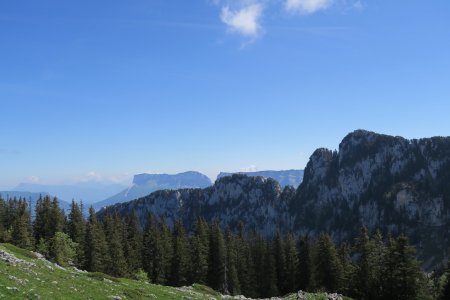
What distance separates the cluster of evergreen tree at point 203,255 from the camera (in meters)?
85.4

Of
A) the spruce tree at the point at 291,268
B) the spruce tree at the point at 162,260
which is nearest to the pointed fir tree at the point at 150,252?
the spruce tree at the point at 162,260

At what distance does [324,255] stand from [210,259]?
29.8 meters

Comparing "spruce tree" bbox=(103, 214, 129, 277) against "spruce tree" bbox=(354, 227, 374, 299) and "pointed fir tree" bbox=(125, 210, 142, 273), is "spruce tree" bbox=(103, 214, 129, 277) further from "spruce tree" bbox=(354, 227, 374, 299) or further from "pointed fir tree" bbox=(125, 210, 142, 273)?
"spruce tree" bbox=(354, 227, 374, 299)

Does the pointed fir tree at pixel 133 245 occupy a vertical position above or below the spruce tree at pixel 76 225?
below

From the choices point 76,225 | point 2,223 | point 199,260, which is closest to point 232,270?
point 199,260

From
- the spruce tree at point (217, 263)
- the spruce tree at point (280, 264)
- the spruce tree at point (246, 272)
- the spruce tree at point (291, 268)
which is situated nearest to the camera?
the spruce tree at point (217, 263)

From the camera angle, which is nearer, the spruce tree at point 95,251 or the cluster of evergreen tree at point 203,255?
the cluster of evergreen tree at point 203,255

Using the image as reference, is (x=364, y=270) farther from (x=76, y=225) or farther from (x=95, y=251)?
(x=76, y=225)

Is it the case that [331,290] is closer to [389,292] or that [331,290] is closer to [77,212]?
[389,292]

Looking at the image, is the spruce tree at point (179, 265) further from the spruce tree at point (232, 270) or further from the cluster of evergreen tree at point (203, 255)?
the spruce tree at point (232, 270)

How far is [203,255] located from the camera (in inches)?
4107

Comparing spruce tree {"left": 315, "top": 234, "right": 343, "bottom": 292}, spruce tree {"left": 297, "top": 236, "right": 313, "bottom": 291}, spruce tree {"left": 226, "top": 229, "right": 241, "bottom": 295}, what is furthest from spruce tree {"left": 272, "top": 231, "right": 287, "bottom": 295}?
spruce tree {"left": 315, "top": 234, "right": 343, "bottom": 292}

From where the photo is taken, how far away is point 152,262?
358 ft

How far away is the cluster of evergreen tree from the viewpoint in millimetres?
85438
